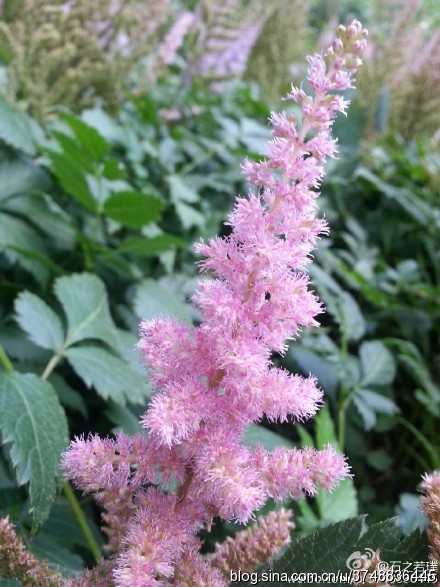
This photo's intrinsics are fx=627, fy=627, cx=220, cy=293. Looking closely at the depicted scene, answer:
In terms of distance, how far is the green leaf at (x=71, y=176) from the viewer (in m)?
1.20

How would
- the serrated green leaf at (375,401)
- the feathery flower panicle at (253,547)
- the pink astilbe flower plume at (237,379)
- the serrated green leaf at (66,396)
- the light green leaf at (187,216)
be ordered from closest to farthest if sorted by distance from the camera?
the pink astilbe flower plume at (237,379) → the feathery flower panicle at (253,547) → the serrated green leaf at (66,396) → the serrated green leaf at (375,401) → the light green leaf at (187,216)

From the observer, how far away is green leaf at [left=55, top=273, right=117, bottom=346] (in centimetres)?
101

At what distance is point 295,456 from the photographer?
0.55m

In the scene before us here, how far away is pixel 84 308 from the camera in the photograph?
3.47 ft

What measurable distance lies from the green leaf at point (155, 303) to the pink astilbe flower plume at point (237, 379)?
55cm

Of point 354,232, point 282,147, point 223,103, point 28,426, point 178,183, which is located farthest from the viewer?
point 223,103

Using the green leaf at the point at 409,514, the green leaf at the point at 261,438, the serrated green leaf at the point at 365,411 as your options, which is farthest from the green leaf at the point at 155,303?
the green leaf at the point at 409,514

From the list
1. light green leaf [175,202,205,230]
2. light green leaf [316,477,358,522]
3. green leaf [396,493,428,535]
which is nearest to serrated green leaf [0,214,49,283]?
light green leaf [175,202,205,230]

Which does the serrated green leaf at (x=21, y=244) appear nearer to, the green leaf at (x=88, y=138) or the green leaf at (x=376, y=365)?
the green leaf at (x=88, y=138)

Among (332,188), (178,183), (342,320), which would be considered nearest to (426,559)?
(342,320)

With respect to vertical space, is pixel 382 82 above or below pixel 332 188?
above

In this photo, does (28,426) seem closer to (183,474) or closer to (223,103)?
(183,474)

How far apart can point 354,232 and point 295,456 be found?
1380mm

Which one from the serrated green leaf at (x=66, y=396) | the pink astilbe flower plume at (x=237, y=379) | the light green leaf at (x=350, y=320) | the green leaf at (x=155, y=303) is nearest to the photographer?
the pink astilbe flower plume at (x=237, y=379)
